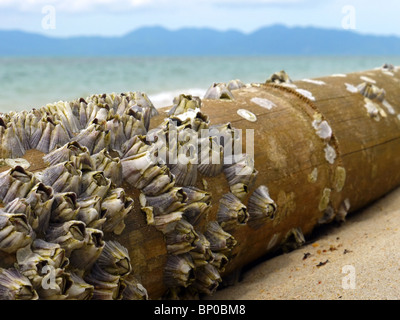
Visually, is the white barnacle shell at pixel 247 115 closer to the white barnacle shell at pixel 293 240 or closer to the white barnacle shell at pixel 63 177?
the white barnacle shell at pixel 293 240

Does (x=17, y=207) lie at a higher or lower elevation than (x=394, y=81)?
lower

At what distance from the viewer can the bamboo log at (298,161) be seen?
97.5 inches

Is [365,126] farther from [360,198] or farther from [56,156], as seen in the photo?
[56,156]

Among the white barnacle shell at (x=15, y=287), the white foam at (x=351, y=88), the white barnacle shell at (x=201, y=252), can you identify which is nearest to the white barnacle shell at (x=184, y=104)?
the white barnacle shell at (x=201, y=252)

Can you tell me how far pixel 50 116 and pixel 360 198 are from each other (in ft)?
8.52

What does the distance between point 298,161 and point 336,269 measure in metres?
0.76

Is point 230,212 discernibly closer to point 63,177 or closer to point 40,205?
point 63,177

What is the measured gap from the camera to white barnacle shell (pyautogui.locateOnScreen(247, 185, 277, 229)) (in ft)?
9.48

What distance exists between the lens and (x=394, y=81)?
471 cm

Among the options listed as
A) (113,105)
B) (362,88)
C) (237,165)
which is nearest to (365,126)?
(362,88)

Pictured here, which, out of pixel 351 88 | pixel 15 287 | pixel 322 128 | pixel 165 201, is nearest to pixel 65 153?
pixel 165 201

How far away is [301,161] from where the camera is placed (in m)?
3.28

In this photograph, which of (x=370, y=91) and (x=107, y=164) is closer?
(x=107, y=164)
